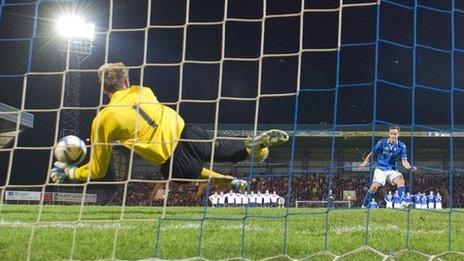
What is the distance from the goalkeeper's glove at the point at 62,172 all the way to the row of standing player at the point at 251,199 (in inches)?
739

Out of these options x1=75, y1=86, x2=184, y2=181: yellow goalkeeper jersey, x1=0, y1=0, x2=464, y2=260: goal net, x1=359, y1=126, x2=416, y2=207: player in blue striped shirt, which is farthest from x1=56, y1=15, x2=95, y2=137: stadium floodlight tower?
x1=75, y1=86, x2=184, y2=181: yellow goalkeeper jersey

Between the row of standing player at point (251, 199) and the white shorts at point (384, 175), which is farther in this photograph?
the row of standing player at point (251, 199)

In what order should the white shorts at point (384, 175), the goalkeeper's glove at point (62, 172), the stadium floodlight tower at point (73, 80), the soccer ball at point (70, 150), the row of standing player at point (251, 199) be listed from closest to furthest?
the soccer ball at point (70, 150)
the goalkeeper's glove at point (62, 172)
the white shorts at point (384, 175)
the stadium floodlight tower at point (73, 80)
the row of standing player at point (251, 199)

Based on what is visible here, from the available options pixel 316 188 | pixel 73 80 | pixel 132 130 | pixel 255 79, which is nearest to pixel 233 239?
pixel 132 130

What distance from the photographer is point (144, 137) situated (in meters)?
5.02

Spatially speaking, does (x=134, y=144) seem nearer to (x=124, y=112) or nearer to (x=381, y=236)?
(x=124, y=112)

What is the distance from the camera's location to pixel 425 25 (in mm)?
22734

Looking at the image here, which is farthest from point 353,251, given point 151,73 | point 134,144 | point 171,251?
point 151,73

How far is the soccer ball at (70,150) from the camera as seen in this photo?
197 inches

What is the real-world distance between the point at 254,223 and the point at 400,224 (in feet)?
5.49

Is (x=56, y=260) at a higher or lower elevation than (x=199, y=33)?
lower

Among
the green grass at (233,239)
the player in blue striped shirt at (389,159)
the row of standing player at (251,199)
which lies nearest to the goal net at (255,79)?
the row of standing player at (251,199)

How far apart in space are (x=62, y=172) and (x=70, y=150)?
265mm

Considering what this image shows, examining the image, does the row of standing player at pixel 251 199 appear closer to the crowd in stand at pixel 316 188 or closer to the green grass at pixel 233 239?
the crowd in stand at pixel 316 188
